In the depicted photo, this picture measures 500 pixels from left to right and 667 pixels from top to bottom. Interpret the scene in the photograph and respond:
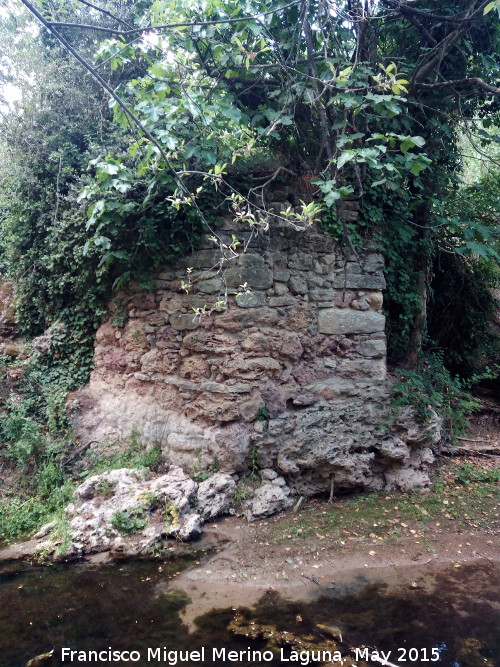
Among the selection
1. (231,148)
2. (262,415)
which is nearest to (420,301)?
(262,415)

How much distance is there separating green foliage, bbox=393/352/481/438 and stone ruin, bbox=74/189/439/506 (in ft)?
0.43

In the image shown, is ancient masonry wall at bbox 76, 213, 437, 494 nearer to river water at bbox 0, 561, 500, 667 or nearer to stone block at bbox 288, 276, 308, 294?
stone block at bbox 288, 276, 308, 294

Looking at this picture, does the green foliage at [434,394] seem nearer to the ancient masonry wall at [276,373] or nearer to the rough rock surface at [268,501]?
the ancient masonry wall at [276,373]

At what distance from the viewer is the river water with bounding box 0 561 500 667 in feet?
8.77

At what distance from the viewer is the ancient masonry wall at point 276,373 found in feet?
14.6

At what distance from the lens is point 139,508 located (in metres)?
3.95

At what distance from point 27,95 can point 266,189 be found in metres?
3.35

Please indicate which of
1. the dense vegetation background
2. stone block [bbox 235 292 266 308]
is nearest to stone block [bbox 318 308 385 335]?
stone block [bbox 235 292 266 308]

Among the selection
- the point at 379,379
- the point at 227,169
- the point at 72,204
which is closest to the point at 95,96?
the point at 72,204

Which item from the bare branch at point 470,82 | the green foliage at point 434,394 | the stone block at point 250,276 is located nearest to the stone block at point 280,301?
the stone block at point 250,276

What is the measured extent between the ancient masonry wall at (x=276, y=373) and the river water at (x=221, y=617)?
123 centimetres

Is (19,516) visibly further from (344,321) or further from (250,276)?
(344,321)

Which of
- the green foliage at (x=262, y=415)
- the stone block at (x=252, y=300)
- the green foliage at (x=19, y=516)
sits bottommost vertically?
the green foliage at (x=19, y=516)

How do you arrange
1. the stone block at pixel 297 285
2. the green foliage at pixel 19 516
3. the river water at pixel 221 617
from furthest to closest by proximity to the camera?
the stone block at pixel 297 285 < the green foliage at pixel 19 516 < the river water at pixel 221 617
